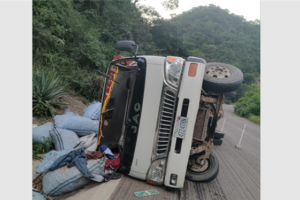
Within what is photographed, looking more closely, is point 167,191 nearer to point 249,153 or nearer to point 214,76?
point 214,76

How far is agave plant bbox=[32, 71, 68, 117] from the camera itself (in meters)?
5.32

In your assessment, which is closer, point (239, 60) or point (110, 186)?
point (110, 186)

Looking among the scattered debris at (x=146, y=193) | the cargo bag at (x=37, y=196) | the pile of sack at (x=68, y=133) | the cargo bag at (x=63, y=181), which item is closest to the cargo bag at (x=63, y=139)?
the pile of sack at (x=68, y=133)

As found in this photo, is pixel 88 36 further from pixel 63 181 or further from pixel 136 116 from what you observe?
pixel 63 181

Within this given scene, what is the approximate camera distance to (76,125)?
4.56 meters

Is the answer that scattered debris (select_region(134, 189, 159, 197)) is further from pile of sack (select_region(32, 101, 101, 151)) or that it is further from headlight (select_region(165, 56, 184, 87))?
pile of sack (select_region(32, 101, 101, 151))

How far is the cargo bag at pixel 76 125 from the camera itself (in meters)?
4.45

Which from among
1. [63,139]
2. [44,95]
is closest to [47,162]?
[63,139]

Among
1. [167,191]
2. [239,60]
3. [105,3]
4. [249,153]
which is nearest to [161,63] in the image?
[167,191]

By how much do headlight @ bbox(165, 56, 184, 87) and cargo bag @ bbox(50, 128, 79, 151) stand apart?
2.41 metres

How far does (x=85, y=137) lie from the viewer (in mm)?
4484

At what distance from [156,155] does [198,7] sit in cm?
9889

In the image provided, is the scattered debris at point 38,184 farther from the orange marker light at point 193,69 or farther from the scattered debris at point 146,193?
the orange marker light at point 193,69

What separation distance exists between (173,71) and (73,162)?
6.39 ft
